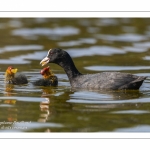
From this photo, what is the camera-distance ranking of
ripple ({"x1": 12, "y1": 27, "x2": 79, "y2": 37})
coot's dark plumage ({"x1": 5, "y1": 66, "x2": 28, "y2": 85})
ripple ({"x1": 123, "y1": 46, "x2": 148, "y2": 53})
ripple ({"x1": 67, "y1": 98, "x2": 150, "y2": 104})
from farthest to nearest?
1. ripple ({"x1": 12, "y1": 27, "x2": 79, "y2": 37})
2. ripple ({"x1": 123, "y1": 46, "x2": 148, "y2": 53})
3. coot's dark plumage ({"x1": 5, "y1": 66, "x2": 28, "y2": 85})
4. ripple ({"x1": 67, "y1": 98, "x2": 150, "y2": 104})

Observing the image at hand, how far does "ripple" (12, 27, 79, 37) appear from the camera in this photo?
21547 mm

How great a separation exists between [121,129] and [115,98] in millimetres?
2366

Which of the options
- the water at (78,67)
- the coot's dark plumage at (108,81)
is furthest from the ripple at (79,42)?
the coot's dark plumage at (108,81)

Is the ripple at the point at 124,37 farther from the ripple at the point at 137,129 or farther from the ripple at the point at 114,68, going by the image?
the ripple at the point at 137,129

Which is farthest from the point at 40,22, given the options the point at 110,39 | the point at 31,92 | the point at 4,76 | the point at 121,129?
the point at 121,129

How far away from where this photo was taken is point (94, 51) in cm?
1866

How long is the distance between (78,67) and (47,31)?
19.1 ft

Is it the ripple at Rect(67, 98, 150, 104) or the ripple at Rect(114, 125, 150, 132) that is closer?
the ripple at Rect(114, 125, 150, 132)

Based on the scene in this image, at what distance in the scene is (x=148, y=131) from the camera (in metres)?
9.79

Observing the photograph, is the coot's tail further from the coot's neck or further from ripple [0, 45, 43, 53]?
ripple [0, 45, 43, 53]

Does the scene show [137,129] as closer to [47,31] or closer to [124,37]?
[124,37]

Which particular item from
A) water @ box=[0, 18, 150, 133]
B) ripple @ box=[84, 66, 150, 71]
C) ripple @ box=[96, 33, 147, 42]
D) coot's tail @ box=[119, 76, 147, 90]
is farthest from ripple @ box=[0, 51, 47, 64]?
coot's tail @ box=[119, 76, 147, 90]

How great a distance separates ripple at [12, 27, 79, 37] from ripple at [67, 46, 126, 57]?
2615 millimetres

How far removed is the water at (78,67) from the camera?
1037cm
